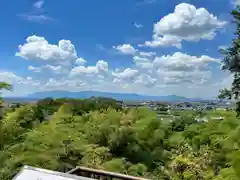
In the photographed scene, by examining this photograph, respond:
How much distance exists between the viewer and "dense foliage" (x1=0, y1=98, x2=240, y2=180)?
6.98 metres

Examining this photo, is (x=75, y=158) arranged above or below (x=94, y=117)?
below

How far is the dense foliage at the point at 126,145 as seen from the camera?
22.9 feet

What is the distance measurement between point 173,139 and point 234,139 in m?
3.68

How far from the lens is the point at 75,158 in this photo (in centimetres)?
831

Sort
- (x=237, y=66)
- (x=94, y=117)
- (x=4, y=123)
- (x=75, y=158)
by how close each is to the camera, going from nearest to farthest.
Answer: (x=237, y=66), (x=75, y=158), (x=4, y=123), (x=94, y=117)

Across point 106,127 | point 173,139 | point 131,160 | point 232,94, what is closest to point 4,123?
point 106,127

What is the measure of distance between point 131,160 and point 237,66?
4.40 m

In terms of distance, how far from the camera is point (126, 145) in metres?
10.5

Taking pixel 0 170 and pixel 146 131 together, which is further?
pixel 146 131

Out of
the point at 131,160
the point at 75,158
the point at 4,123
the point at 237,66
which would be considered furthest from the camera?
the point at 131,160

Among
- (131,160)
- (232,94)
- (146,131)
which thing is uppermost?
(232,94)

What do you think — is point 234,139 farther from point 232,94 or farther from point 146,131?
point 146,131

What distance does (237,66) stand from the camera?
7277 millimetres

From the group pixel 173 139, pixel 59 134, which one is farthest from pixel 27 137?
pixel 173 139
